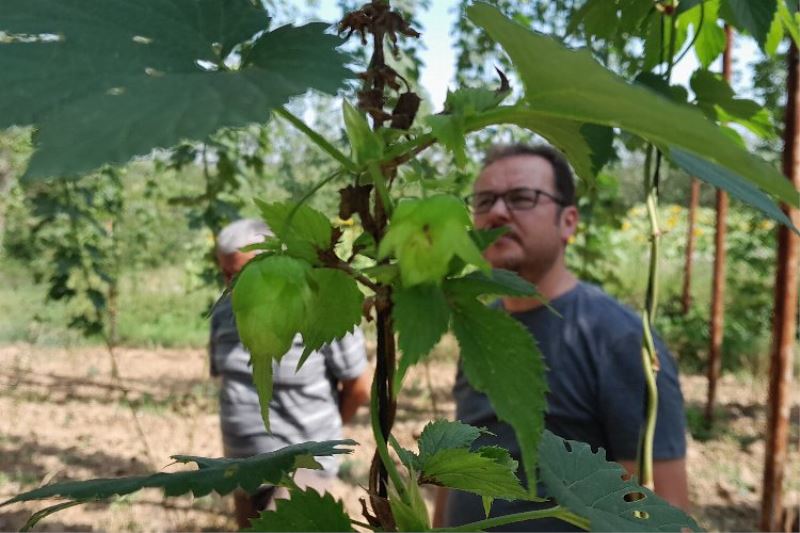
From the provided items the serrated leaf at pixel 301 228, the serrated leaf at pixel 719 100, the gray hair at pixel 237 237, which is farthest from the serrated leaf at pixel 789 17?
the gray hair at pixel 237 237

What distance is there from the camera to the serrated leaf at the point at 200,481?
441 mm

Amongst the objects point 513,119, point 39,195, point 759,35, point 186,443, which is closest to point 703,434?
point 186,443

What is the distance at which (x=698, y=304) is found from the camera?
284 inches

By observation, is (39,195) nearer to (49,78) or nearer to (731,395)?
(49,78)

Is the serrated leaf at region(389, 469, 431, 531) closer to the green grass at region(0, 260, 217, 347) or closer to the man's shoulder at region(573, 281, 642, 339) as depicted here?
the man's shoulder at region(573, 281, 642, 339)

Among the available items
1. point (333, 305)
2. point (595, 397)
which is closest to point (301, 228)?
point (333, 305)

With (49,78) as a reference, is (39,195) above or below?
above

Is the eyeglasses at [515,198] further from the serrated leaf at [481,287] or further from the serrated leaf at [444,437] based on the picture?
the serrated leaf at [481,287]

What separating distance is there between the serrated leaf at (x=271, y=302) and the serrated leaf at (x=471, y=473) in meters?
0.16

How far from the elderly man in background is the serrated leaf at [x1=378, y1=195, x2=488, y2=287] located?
204cm

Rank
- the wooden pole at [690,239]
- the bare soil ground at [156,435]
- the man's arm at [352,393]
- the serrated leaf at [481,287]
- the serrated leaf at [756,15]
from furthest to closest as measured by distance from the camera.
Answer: the wooden pole at [690,239], the bare soil ground at [156,435], the man's arm at [352,393], the serrated leaf at [756,15], the serrated leaf at [481,287]

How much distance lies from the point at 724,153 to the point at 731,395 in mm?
5806

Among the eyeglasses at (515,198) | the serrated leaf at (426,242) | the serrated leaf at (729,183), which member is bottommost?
the serrated leaf at (426,242)

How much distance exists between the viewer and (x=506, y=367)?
1.19 ft
